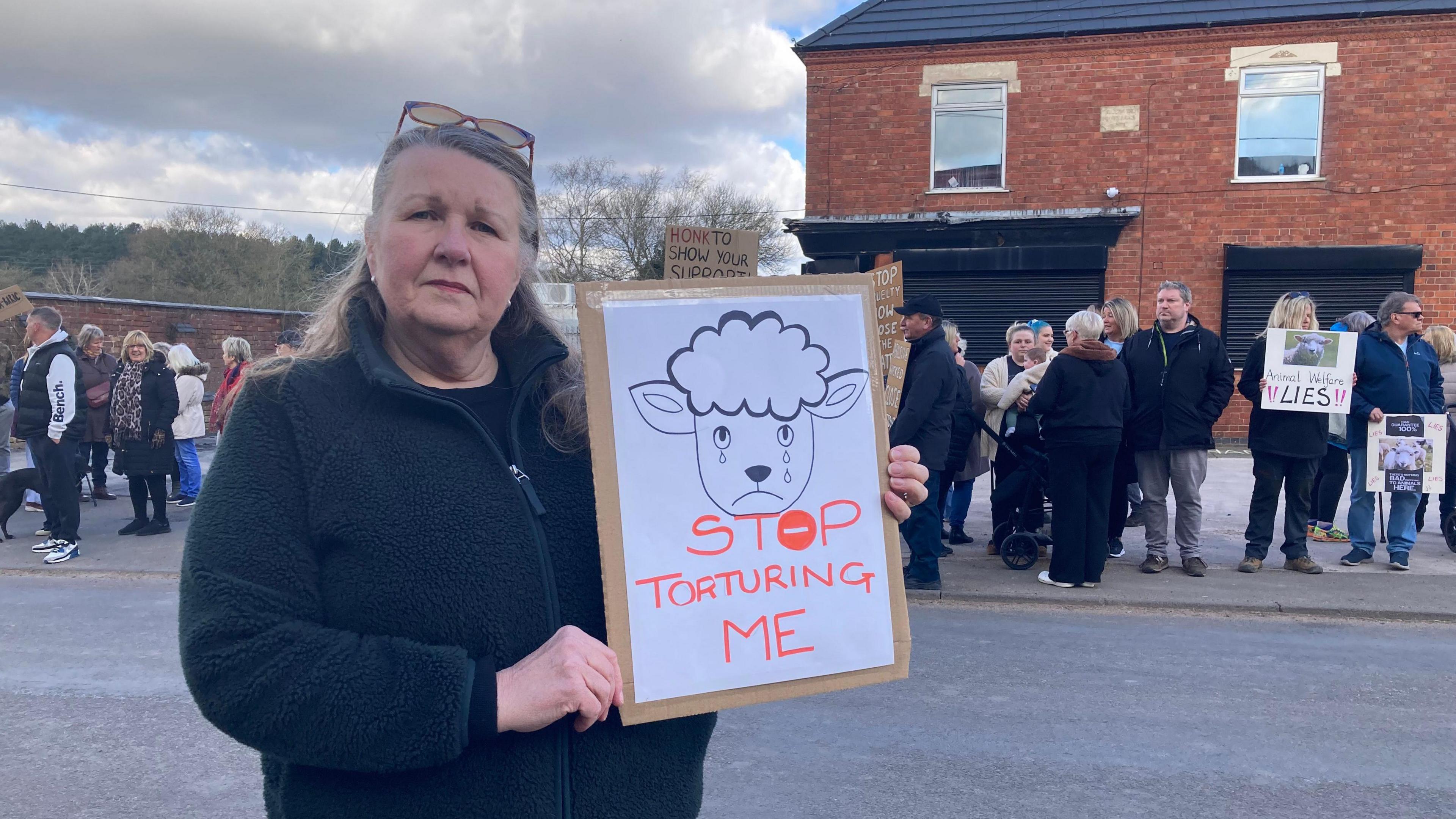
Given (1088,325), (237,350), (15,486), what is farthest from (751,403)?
(237,350)

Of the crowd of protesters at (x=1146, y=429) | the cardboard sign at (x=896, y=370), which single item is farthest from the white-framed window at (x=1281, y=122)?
the cardboard sign at (x=896, y=370)

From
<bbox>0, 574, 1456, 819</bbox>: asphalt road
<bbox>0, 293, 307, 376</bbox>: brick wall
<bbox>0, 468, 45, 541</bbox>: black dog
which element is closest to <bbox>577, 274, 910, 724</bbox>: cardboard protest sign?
<bbox>0, 574, 1456, 819</bbox>: asphalt road

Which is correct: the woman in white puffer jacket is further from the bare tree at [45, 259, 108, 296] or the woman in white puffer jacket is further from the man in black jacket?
the bare tree at [45, 259, 108, 296]

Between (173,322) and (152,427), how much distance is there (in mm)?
11343

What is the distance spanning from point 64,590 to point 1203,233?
15.3m

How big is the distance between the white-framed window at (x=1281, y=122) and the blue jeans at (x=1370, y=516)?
860 cm

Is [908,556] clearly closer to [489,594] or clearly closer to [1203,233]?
[489,594]

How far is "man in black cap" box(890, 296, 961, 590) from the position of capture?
6930 millimetres

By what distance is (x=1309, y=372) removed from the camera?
24.1ft

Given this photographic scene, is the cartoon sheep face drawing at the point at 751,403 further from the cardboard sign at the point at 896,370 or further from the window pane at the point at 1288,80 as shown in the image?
the window pane at the point at 1288,80

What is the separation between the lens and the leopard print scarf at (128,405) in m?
8.86

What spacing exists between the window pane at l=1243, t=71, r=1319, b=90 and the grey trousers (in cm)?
1009

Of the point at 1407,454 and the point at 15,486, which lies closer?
the point at 1407,454

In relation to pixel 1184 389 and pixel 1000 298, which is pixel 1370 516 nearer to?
pixel 1184 389
